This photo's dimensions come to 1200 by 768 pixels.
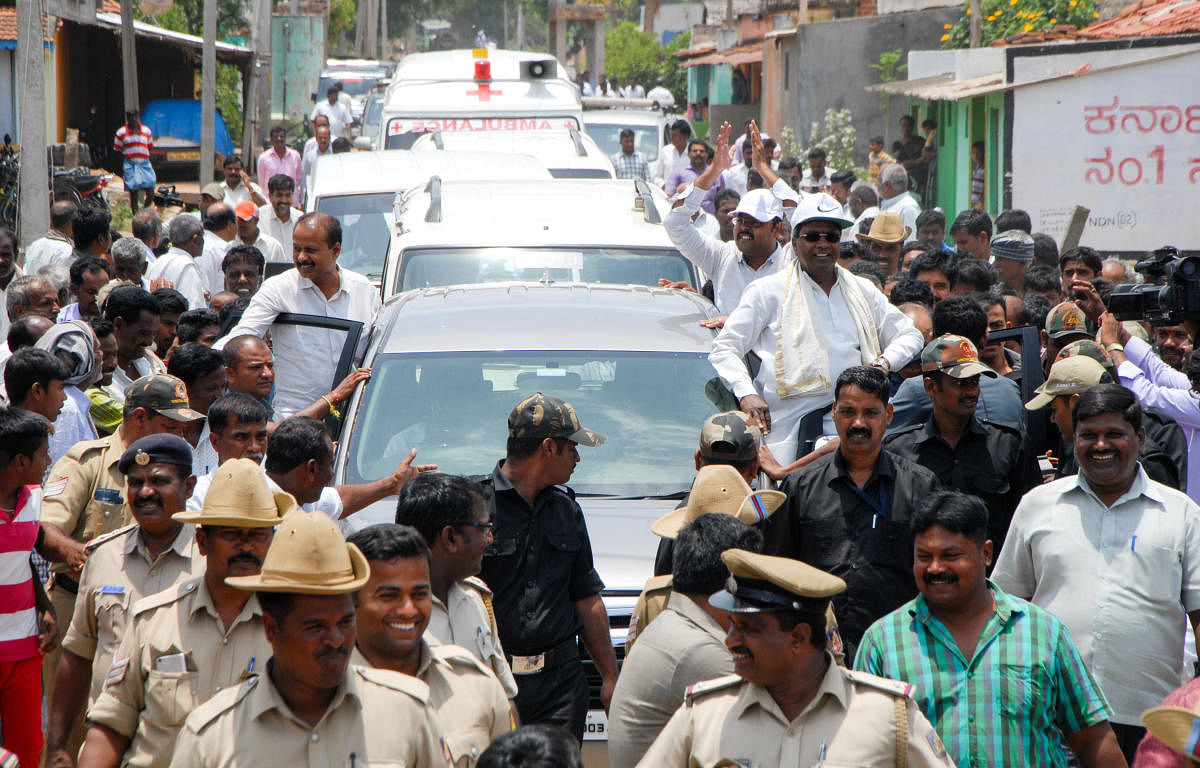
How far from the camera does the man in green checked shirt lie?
3.74 m

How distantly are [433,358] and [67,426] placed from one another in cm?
145

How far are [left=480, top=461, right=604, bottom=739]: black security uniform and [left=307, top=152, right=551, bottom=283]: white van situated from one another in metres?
5.76

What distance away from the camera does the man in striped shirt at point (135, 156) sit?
69.3 feet

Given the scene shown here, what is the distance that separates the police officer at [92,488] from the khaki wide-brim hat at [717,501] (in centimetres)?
183

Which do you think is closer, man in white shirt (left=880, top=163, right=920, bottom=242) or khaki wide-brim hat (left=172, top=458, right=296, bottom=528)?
khaki wide-brim hat (left=172, top=458, right=296, bottom=528)

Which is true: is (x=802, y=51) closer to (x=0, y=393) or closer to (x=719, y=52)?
(x=719, y=52)

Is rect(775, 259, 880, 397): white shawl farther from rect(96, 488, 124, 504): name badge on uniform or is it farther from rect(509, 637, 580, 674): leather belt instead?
rect(96, 488, 124, 504): name badge on uniform

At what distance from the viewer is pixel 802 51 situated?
30.3 m

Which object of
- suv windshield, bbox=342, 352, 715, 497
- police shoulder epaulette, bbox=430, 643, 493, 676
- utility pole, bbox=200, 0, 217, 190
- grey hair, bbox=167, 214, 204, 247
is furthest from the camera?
utility pole, bbox=200, 0, 217, 190

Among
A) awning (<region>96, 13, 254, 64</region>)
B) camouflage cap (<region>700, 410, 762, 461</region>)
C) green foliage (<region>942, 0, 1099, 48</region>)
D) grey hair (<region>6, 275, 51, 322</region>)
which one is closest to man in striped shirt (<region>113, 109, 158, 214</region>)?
awning (<region>96, 13, 254, 64</region>)

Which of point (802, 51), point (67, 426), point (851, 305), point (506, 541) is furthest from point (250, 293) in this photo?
point (802, 51)

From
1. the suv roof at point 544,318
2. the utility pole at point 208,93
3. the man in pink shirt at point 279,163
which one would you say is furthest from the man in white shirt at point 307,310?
the utility pole at point 208,93

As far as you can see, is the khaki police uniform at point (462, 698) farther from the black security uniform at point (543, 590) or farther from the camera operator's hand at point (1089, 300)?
the camera operator's hand at point (1089, 300)

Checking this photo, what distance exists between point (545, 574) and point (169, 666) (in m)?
1.31
